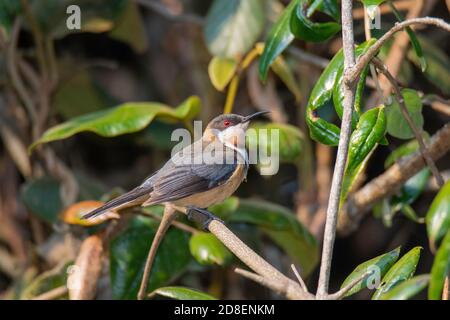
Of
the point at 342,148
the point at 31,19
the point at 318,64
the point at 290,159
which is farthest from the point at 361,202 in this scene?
the point at 31,19

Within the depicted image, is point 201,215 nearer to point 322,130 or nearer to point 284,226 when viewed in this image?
point 284,226

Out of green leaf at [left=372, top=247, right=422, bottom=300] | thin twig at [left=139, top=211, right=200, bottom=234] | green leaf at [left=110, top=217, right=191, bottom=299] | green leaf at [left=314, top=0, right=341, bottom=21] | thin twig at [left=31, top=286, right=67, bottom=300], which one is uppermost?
green leaf at [left=314, top=0, right=341, bottom=21]

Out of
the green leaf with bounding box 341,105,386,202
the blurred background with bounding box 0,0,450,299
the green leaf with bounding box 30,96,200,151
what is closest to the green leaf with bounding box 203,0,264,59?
the blurred background with bounding box 0,0,450,299

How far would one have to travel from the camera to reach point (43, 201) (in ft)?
A: 16.3

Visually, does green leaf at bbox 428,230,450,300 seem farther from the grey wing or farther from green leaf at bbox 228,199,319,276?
green leaf at bbox 228,199,319,276

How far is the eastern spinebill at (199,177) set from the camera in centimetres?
387

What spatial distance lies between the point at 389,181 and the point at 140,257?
1393 mm

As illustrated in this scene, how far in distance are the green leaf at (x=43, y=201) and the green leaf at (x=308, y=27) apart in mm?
2202

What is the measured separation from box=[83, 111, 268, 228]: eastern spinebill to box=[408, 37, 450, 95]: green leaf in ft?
3.95

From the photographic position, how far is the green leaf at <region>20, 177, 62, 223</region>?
494 cm

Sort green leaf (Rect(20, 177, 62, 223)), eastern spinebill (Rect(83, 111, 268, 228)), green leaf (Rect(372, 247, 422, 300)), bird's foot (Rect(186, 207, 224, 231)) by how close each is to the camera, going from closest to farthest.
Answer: green leaf (Rect(372, 247, 422, 300)) → bird's foot (Rect(186, 207, 224, 231)) → eastern spinebill (Rect(83, 111, 268, 228)) → green leaf (Rect(20, 177, 62, 223))

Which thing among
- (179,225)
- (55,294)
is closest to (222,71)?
(179,225)

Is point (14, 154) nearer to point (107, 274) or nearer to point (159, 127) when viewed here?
point (159, 127)
